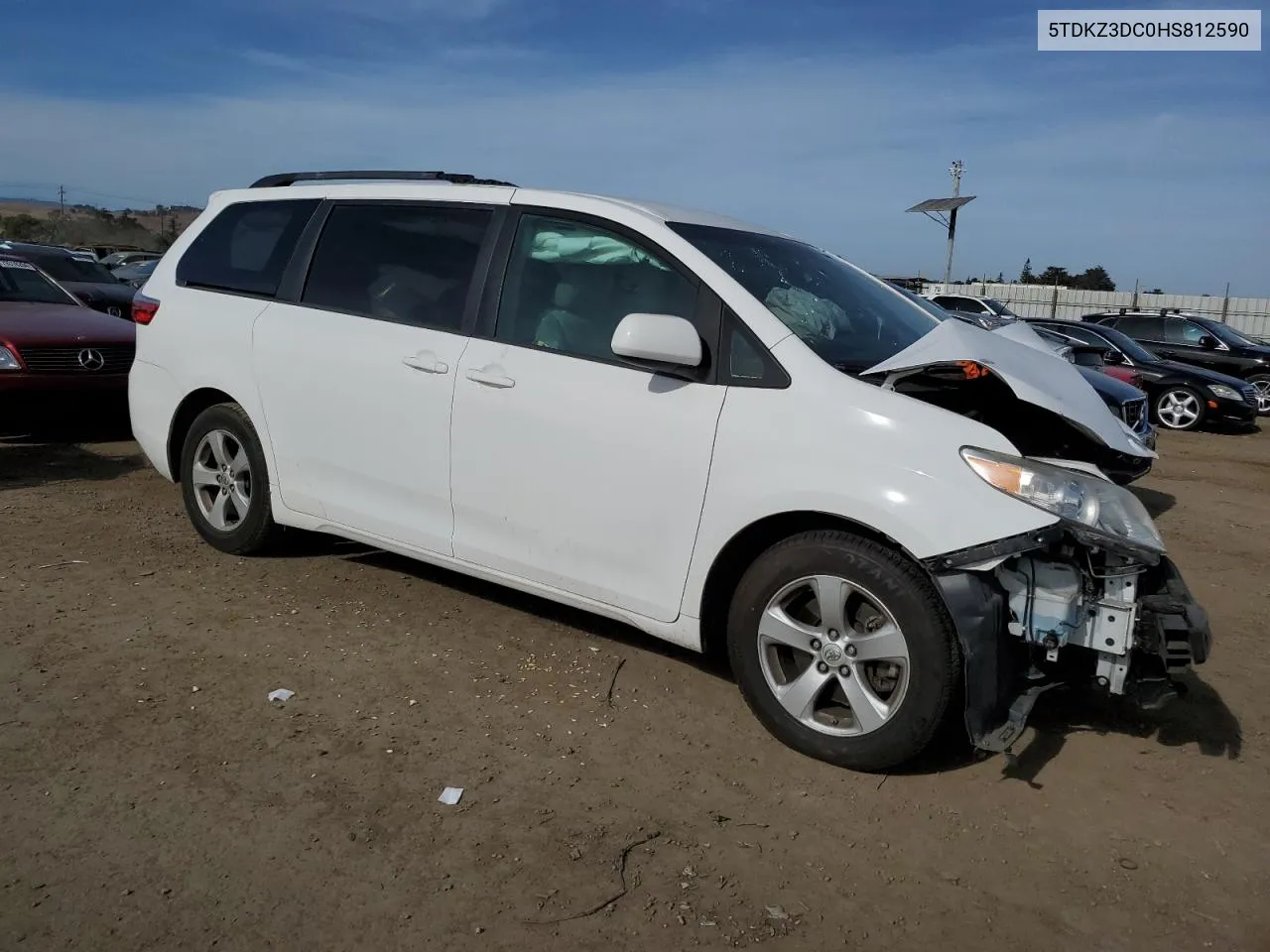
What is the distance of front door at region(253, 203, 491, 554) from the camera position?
4.40 meters

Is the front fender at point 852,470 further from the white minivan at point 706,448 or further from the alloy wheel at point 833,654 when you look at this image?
the alloy wheel at point 833,654

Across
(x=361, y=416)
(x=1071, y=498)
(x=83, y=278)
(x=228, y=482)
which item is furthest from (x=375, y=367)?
(x=83, y=278)

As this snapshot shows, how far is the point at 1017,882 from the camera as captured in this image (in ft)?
9.68

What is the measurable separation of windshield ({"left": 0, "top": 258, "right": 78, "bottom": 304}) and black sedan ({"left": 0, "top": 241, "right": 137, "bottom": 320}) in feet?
9.30

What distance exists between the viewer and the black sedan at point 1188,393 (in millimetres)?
14289

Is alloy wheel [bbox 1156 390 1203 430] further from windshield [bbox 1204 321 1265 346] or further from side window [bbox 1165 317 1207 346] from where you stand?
windshield [bbox 1204 321 1265 346]

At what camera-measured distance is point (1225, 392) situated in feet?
46.9

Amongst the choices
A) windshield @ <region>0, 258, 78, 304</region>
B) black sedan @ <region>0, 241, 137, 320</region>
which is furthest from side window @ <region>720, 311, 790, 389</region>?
black sedan @ <region>0, 241, 137, 320</region>

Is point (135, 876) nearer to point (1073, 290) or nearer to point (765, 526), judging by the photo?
point (765, 526)

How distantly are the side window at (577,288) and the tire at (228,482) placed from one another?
1696 millimetres

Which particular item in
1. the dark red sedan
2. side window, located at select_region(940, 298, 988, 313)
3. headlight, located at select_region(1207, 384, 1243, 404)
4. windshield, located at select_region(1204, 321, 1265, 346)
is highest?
side window, located at select_region(940, 298, 988, 313)

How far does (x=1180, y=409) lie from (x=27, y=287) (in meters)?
14.2

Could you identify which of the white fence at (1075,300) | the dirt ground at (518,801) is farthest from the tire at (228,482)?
the white fence at (1075,300)

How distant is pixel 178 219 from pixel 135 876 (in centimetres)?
7162
